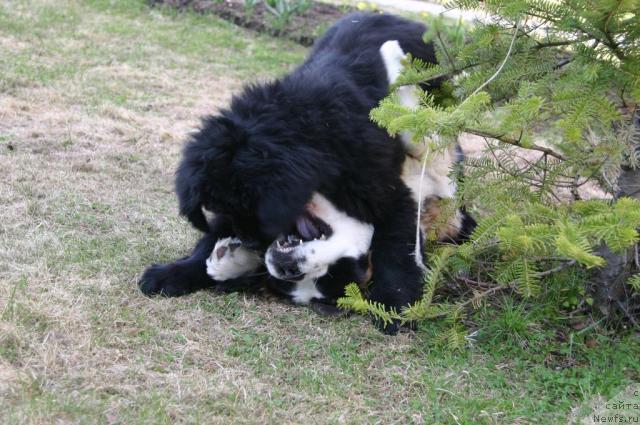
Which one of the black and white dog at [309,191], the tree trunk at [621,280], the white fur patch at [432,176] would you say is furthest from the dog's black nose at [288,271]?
the tree trunk at [621,280]

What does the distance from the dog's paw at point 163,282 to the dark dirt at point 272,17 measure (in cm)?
588

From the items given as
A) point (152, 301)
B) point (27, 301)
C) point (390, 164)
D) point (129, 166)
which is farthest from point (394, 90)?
point (129, 166)

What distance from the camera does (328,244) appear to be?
3078 mm

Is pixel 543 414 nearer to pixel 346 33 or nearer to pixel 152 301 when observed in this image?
pixel 152 301

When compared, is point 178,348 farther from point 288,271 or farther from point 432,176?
point 432,176

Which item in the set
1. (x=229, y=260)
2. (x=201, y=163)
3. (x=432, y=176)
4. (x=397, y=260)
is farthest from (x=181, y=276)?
(x=432, y=176)

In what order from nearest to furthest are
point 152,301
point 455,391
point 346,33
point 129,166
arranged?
point 455,391
point 152,301
point 346,33
point 129,166

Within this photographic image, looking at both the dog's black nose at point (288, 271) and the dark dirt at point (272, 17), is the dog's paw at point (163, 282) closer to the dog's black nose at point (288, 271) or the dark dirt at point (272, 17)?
the dog's black nose at point (288, 271)

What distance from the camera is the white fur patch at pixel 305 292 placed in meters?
3.18

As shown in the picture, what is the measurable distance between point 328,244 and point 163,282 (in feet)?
2.53

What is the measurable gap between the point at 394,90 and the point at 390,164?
1.11 ft

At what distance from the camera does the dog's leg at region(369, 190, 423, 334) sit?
3088mm

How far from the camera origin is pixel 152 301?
3078 millimetres

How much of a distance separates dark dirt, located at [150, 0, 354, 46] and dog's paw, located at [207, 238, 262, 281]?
19.1ft
